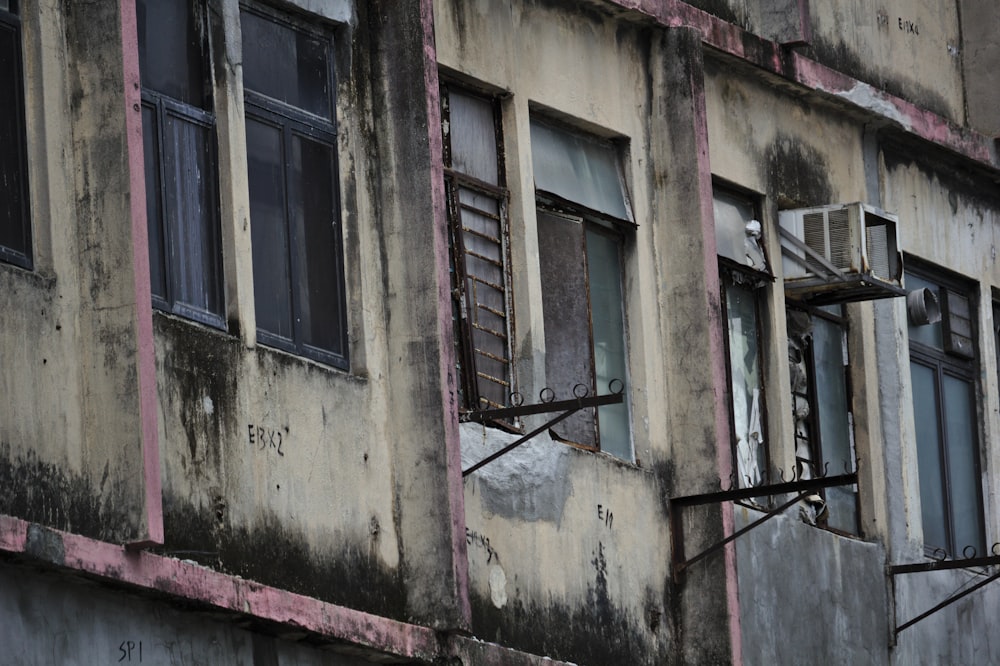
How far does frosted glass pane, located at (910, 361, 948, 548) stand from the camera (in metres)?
19.4

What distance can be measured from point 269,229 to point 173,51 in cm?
106

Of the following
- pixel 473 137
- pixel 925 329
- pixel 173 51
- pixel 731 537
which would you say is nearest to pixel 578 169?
pixel 473 137

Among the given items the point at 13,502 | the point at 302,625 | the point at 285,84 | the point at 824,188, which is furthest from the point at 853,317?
the point at 13,502

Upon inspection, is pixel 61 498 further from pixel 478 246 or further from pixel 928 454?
pixel 928 454

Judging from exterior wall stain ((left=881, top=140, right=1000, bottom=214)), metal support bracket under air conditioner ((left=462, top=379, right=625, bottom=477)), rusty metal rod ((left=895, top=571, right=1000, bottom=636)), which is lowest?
rusty metal rod ((left=895, top=571, right=1000, bottom=636))

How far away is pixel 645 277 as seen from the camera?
1630 centimetres

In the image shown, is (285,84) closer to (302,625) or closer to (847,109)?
(302,625)

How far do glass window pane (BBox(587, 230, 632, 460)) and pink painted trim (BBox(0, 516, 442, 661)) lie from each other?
279cm

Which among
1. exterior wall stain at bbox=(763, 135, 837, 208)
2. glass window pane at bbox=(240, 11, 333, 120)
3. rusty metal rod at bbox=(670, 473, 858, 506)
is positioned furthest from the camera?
exterior wall stain at bbox=(763, 135, 837, 208)

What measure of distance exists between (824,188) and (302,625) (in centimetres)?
719

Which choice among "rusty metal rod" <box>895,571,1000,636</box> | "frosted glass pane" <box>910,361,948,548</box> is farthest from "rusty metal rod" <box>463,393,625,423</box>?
"frosted glass pane" <box>910,361,948,548</box>

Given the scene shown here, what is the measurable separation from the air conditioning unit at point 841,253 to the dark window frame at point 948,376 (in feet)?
4.64

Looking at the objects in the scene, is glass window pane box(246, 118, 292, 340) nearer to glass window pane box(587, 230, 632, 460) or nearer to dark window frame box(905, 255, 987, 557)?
glass window pane box(587, 230, 632, 460)

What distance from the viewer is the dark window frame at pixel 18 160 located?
38.6 feet
